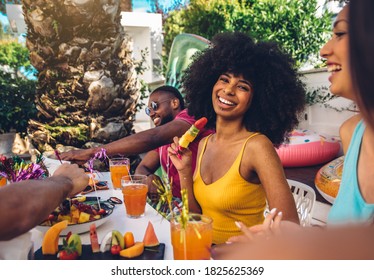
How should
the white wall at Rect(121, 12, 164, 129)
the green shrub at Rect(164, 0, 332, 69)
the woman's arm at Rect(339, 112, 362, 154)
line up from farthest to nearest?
1. the white wall at Rect(121, 12, 164, 129)
2. the green shrub at Rect(164, 0, 332, 69)
3. the woman's arm at Rect(339, 112, 362, 154)

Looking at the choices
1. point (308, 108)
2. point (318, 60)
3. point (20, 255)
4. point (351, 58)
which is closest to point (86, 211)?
point (20, 255)

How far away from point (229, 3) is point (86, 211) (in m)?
5.24

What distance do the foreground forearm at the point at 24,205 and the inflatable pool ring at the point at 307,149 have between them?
153 inches

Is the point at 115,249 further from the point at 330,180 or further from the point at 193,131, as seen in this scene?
the point at 330,180

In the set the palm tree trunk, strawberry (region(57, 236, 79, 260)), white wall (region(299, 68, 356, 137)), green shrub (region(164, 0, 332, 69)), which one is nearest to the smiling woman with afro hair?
strawberry (region(57, 236, 79, 260))

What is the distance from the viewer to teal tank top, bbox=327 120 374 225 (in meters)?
0.93

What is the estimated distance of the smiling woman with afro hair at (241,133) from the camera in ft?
4.64

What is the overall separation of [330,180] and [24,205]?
275 centimetres

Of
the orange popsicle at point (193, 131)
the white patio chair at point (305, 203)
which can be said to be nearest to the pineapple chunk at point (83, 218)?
the orange popsicle at point (193, 131)

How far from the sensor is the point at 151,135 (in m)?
1.88

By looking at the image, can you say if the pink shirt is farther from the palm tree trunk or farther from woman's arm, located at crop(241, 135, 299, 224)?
the palm tree trunk

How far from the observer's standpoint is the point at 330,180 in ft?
9.77

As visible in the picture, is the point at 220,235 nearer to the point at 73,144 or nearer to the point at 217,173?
the point at 217,173

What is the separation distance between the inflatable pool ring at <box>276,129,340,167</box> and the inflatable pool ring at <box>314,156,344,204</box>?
116 centimetres
